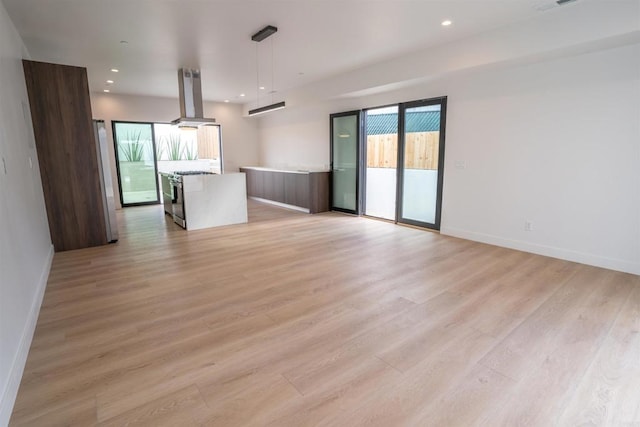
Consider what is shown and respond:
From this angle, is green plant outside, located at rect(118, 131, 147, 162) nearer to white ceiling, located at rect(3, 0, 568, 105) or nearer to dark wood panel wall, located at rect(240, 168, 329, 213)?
white ceiling, located at rect(3, 0, 568, 105)

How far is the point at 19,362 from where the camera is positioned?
1928 millimetres

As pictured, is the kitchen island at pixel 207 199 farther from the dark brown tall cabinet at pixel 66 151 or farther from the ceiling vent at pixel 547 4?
the ceiling vent at pixel 547 4

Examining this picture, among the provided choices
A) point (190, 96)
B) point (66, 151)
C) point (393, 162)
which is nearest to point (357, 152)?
point (393, 162)

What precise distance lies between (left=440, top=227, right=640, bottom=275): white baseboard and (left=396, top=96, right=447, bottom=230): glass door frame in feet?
1.35

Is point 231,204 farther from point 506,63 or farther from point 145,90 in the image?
Answer: point 506,63

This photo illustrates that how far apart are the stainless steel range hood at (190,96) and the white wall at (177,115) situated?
2.77 metres

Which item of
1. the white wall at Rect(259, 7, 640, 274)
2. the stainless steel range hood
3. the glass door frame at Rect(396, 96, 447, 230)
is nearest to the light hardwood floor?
the white wall at Rect(259, 7, 640, 274)

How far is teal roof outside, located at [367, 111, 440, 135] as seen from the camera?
17.1 feet

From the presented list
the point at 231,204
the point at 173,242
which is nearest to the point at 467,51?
the point at 231,204

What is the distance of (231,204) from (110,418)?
4.55 metres

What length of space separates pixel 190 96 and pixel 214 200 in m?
1.89

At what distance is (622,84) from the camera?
334 centimetres

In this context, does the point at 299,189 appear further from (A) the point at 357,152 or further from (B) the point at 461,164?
(B) the point at 461,164

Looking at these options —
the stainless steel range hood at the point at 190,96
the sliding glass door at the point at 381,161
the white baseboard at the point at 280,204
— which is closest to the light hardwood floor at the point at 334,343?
the sliding glass door at the point at 381,161
